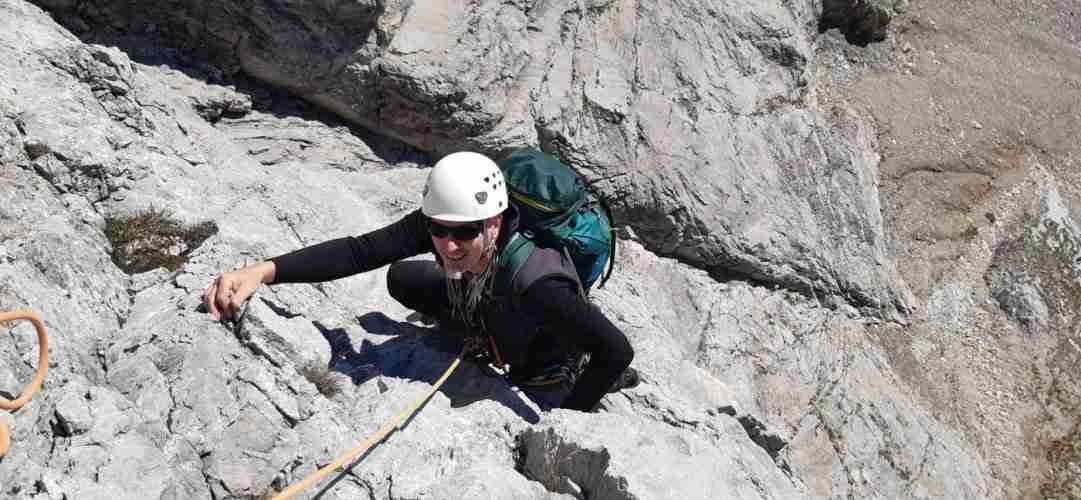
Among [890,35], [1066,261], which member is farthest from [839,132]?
[1066,261]

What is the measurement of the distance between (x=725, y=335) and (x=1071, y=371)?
8.14 m

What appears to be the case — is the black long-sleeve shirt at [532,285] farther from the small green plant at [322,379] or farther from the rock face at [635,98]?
the rock face at [635,98]

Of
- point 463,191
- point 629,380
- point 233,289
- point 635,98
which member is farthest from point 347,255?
point 635,98

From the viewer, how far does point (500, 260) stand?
5891 mm

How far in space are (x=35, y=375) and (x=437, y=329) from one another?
10.3 ft

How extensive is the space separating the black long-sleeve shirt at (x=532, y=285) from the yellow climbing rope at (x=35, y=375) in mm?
1591

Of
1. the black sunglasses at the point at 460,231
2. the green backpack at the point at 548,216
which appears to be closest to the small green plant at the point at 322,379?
the black sunglasses at the point at 460,231

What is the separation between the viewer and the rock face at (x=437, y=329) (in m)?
5.50

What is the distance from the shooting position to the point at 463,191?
553cm

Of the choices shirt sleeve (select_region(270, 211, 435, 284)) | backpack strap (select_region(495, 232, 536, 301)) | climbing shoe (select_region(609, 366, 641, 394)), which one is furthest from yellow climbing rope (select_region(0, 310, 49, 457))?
climbing shoe (select_region(609, 366, 641, 394))

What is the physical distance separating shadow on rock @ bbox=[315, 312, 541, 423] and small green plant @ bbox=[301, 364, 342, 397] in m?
0.29

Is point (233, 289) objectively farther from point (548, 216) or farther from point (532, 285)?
point (548, 216)

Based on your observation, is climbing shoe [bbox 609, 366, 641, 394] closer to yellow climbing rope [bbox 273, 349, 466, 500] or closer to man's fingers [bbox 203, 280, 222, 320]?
yellow climbing rope [bbox 273, 349, 466, 500]

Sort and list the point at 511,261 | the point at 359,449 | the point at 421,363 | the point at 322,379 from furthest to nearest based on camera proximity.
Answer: the point at 421,363 → the point at 322,379 → the point at 511,261 → the point at 359,449
